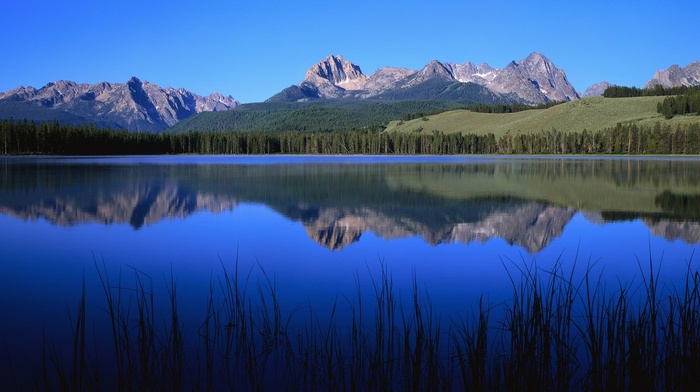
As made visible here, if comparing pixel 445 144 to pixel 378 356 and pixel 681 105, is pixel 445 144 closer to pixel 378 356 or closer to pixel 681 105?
pixel 681 105

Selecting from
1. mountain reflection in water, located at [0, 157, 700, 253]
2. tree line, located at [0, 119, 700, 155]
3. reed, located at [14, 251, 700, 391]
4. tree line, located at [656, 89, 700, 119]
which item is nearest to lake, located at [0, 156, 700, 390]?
mountain reflection in water, located at [0, 157, 700, 253]

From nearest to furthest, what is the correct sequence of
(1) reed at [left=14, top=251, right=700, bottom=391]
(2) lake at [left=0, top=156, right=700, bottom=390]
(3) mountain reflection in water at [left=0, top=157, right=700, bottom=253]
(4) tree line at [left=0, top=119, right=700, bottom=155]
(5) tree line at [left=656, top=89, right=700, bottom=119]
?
(1) reed at [left=14, top=251, right=700, bottom=391] < (2) lake at [left=0, top=156, right=700, bottom=390] < (3) mountain reflection in water at [left=0, top=157, right=700, bottom=253] < (4) tree line at [left=0, top=119, right=700, bottom=155] < (5) tree line at [left=656, top=89, right=700, bottom=119]

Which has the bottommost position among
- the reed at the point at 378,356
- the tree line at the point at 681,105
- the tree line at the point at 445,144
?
the reed at the point at 378,356

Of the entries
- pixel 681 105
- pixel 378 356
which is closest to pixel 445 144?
pixel 681 105

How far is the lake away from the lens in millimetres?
11344

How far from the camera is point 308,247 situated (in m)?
18.0

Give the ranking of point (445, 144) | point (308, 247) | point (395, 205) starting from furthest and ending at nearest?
1. point (445, 144)
2. point (395, 205)
3. point (308, 247)

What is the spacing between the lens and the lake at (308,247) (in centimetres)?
1134

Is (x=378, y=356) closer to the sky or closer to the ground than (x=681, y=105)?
closer to the ground

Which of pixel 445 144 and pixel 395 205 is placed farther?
pixel 445 144

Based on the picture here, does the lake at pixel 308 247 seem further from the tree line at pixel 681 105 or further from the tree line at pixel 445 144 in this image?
the tree line at pixel 681 105

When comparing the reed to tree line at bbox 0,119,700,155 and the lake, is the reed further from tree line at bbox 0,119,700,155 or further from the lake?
tree line at bbox 0,119,700,155

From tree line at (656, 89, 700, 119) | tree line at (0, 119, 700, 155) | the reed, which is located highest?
tree line at (656, 89, 700, 119)

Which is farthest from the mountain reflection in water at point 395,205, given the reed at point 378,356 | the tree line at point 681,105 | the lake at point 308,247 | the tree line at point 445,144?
the tree line at point 681,105
